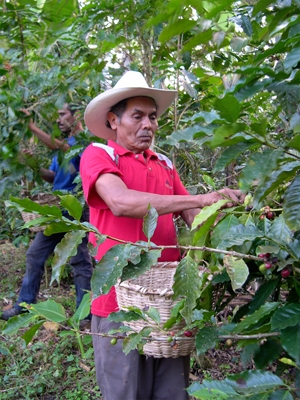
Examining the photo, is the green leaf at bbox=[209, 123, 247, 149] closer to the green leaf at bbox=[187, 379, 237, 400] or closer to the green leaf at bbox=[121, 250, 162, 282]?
the green leaf at bbox=[121, 250, 162, 282]

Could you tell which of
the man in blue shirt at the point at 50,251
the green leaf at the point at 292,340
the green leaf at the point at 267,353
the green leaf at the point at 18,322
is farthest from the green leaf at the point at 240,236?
the man in blue shirt at the point at 50,251

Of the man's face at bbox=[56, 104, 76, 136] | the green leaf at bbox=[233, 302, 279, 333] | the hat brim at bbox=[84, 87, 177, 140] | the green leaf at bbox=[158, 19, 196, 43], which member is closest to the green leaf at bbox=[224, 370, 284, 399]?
the green leaf at bbox=[233, 302, 279, 333]

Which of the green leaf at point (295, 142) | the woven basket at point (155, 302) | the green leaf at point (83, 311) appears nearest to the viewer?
the green leaf at point (295, 142)

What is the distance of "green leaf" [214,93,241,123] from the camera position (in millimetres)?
711

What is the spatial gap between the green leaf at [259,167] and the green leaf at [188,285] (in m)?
0.30

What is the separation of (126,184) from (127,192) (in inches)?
11.4

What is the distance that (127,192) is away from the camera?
149 centimetres

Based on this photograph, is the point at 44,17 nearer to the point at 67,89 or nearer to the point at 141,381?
the point at 67,89

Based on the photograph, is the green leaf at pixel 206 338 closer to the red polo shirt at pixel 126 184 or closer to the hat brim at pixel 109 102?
the red polo shirt at pixel 126 184

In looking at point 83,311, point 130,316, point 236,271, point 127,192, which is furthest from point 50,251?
point 236,271

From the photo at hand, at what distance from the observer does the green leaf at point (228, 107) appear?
28.0 inches

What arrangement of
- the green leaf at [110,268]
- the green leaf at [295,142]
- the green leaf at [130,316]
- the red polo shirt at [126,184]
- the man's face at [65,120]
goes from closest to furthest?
the green leaf at [295,142]
the green leaf at [110,268]
the green leaf at [130,316]
the red polo shirt at [126,184]
the man's face at [65,120]

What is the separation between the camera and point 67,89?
2707mm

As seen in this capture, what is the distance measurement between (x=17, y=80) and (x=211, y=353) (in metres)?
2.40
